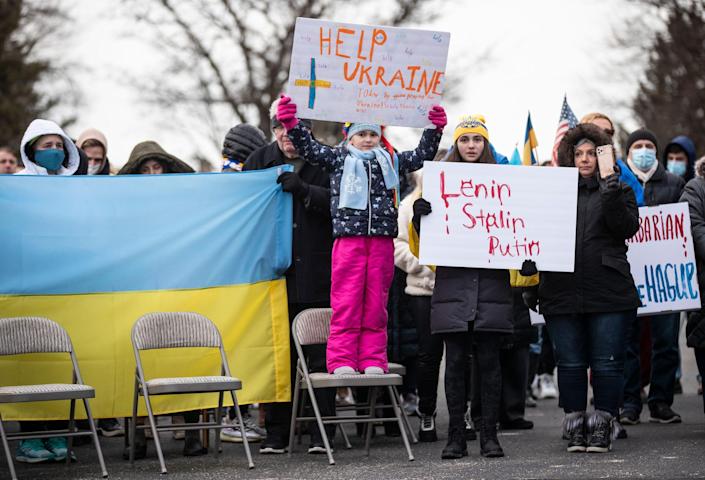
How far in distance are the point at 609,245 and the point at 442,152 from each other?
2246 mm

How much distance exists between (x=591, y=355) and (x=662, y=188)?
2558mm

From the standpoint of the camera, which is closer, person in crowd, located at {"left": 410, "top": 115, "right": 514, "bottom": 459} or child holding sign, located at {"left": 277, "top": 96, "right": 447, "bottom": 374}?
person in crowd, located at {"left": 410, "top": 115, "right": 514, "bottom": 459}

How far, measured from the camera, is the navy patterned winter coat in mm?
8664

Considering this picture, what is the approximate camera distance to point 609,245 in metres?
8.62

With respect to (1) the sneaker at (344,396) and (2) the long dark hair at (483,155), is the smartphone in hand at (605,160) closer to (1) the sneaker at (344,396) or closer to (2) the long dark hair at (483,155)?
(2) the long dark hair at (483,155)

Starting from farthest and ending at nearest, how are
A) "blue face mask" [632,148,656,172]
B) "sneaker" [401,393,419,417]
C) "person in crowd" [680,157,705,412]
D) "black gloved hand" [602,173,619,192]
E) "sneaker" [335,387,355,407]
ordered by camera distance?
"sneaker" [335,387,355,407] < "sneaker" [401,393,419,417] < "blue face mask" [632,148,656,172] < "person in crowd" [680,157,705,412] < "black gloved hand" [602,173,619,192]

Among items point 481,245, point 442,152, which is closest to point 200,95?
point 442,152

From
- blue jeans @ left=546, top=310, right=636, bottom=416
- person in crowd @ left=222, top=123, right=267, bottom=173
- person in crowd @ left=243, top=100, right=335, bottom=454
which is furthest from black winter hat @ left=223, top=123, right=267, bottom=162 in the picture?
blue jeans @ left=546, top=310, right=636, bottom=416

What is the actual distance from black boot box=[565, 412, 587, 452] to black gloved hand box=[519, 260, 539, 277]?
102 centimetres

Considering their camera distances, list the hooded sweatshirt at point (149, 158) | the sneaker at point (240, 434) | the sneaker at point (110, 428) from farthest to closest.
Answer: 1. the sneaker at point (110, 428)
2. the hooded sweatshirt at point (149, 158)
3. the sneaker at point (240, 434)

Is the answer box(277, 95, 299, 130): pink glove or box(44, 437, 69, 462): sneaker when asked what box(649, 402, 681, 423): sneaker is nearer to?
box(277, 95, 299, 130): pink glove

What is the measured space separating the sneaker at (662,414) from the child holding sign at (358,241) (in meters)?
2.76

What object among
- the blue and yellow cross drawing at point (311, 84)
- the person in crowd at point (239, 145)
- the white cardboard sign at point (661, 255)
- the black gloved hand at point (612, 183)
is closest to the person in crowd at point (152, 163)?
the person in crowd at point (239, 145)

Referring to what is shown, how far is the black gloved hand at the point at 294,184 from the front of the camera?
30.0ft
